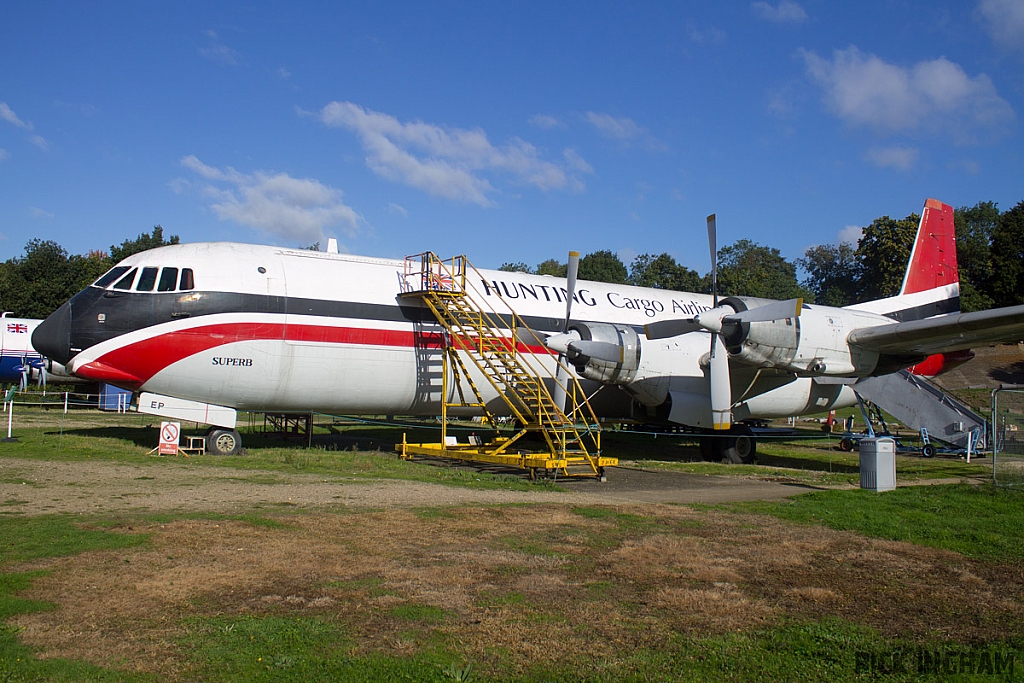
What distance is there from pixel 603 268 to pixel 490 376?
6301 cm

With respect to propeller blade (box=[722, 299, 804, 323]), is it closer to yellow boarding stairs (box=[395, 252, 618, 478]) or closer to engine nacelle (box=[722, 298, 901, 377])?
engine nacelle (box=[722, 298, 901, 377])

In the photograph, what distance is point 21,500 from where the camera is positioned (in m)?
10.9

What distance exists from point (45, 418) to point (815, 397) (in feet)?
92.1

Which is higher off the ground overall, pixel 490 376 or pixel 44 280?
pixel 44 280

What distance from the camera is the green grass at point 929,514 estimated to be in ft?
32.1

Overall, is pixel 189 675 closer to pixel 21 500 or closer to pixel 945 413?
pixel 21 500

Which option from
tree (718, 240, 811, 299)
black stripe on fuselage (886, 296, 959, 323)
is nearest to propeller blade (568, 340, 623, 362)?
black stripe on fuselage (886, 296, 959, 323)

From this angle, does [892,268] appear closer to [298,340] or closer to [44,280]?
[298,340]

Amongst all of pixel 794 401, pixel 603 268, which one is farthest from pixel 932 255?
pixel 603 268

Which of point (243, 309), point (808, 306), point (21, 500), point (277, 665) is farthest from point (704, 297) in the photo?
point (277, 665)

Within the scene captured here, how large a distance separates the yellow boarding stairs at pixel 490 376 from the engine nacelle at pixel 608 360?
44cm

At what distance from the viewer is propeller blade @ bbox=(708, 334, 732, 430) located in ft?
56.4

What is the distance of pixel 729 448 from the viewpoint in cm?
2148

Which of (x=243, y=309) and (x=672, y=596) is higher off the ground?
(x=243, y=309)
